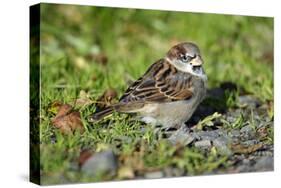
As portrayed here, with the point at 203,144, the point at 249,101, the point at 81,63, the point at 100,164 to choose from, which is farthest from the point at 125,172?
the point at 81,63

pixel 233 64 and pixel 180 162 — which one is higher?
pixel 233 64

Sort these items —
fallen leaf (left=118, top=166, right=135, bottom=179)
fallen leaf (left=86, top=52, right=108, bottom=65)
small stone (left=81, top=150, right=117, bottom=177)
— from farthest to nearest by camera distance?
fallen leaf (left=86, top=52, right=108, bottom=65)
fallen leaf (left=118, top=166, right=135, bottom=179)
small stone (left=81, top=150, right=117, bottom=177)

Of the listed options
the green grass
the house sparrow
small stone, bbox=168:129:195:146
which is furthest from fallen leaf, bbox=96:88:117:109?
small stone, bbox=168:129:195:146

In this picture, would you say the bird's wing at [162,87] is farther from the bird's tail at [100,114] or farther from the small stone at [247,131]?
the small stone at [247,131]

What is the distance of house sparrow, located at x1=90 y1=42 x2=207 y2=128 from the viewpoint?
591 cm

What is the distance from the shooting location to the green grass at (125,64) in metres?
5.66

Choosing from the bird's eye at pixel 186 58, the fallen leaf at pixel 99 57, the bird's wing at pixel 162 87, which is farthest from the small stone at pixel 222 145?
the fallen leaf at pixel 99 57

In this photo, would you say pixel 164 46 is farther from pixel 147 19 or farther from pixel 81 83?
pixel 81 83

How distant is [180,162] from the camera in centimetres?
572

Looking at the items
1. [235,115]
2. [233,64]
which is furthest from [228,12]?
[233,64]

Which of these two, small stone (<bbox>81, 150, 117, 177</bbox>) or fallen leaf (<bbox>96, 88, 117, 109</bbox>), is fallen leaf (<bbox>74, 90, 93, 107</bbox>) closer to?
fallen leaf (<bbox>96, 88, 117, 109</bbox>)

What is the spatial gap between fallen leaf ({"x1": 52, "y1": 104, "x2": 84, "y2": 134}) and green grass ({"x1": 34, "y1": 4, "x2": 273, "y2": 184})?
56 mm

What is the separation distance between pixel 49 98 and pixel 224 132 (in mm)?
1460

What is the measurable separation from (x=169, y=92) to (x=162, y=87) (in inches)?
2.7
